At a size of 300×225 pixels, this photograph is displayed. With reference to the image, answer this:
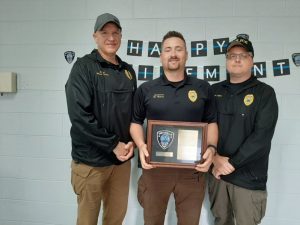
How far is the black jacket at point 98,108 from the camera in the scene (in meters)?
1.62

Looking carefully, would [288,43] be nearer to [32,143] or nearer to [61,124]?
[61,124]

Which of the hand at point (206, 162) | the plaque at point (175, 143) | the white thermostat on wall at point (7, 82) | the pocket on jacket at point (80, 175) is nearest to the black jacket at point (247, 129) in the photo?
the hand at point (206, 162)

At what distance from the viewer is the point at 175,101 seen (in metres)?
1.67

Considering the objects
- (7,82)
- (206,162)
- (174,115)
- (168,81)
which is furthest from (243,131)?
(7,82)

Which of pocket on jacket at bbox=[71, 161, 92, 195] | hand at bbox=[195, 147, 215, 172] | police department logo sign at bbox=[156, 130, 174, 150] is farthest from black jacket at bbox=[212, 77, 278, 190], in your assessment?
pocket on jacket at bbox=[71, 161, 92, 195]

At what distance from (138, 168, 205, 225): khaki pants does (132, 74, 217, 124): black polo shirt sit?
353mm

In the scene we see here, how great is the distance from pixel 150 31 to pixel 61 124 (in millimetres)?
1094

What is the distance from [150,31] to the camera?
214 cm

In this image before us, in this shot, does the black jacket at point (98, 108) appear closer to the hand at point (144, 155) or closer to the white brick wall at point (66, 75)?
the hand at point (144, 155)

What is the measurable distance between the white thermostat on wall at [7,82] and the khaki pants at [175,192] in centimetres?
139

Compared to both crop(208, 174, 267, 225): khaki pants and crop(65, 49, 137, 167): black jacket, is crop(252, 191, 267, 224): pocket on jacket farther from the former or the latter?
crop(65, 49, 137, 167): black jacket

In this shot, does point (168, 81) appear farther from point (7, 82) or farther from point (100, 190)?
point (7, 82)

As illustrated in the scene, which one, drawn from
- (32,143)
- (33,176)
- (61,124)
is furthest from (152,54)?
(33,176)

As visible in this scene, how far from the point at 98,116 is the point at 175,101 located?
0.51 metres
